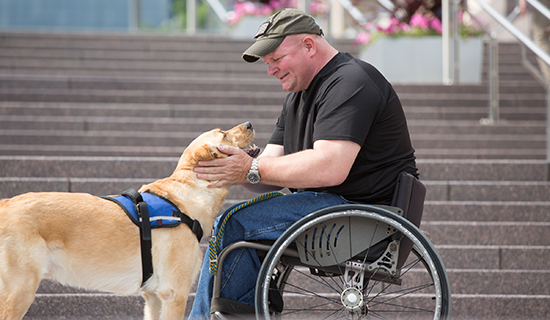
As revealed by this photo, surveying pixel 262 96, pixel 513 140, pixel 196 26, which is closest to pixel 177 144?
pixel 262 96

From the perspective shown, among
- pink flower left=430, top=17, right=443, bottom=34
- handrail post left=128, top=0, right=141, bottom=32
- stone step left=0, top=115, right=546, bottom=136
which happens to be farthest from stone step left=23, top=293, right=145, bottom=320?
handrail post left=128, top=0, right=141, bottom=32

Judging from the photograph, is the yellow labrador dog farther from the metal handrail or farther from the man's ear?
the metal handrail

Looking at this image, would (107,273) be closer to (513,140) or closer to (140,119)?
(140,119)

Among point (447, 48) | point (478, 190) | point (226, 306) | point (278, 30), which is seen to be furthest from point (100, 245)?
point (447, 48)

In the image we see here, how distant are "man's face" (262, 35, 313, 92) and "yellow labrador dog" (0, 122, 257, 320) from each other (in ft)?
1.68

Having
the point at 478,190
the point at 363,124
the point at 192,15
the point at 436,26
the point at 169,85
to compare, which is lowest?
the point at 478,190

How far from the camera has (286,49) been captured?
9.09 ft

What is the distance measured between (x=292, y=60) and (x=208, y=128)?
10.5 ft

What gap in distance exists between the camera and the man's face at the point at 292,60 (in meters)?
2.77

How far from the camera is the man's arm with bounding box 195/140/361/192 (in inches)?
96.3

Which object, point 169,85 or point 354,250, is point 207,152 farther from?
point 169,85

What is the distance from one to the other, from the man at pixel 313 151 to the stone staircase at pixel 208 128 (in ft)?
3.76

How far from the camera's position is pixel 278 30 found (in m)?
2.73

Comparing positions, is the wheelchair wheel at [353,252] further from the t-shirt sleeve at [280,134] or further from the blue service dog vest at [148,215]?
the t-shirt sleeve at [280,134]
